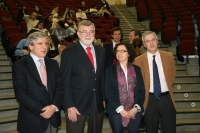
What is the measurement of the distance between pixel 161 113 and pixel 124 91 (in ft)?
1.64

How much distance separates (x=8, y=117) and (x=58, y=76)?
1.80 meters

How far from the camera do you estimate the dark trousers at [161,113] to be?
280cm

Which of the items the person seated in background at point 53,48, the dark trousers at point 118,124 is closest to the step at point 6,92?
the person seated in background at point 53,48

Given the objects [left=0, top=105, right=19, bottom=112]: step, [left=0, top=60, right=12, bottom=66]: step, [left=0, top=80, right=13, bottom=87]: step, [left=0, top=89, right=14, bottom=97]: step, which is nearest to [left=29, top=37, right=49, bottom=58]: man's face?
[left=0, top=105, right=19, bottom=112]: step

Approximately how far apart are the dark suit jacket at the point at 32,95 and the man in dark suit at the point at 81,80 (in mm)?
122

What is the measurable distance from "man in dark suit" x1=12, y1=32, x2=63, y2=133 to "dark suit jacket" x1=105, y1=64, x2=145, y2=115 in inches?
17.9

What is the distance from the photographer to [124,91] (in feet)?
8.48

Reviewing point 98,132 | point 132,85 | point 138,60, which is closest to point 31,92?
point 98,132

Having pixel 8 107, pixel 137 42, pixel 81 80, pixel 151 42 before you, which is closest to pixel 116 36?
pixel 137 42

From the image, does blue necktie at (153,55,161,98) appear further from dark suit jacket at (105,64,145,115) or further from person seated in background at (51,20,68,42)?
person seated in background at (51,20,68,42)

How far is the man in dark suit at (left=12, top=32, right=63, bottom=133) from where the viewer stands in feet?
7.63

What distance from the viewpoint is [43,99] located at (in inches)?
93.6

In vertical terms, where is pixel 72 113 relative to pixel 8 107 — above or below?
above

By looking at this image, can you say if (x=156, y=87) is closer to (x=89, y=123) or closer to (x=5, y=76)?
(x=89, y=123)
